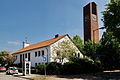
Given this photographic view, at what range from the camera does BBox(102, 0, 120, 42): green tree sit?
76.5ft

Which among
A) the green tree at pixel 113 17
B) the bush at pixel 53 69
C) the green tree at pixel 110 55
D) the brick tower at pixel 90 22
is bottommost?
the bush at pixel 53 69

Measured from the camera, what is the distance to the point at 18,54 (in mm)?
47938

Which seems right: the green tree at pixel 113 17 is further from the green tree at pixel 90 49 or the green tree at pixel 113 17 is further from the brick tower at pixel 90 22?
the brick tower at pixel 90 22

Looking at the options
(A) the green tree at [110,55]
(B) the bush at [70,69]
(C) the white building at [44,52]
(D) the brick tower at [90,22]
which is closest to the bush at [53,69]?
(B) the bush at [70,69]

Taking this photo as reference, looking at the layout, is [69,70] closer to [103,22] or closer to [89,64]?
[89,64]

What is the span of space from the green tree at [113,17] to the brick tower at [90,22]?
2983 cm

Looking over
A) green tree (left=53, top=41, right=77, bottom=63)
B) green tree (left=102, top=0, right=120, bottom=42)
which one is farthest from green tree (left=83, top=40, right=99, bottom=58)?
green tree (left=102, top=0, right=120, bottom=42)

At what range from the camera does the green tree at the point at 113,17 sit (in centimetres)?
2333

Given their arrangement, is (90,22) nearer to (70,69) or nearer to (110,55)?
(110,55)

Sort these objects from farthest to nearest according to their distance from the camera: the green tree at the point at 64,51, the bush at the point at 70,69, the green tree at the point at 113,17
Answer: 1. the green tree at the point at 64,51
2. the bush at the point at 70,69
3. the green tree at the point at 113,17

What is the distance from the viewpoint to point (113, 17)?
24000 millimetres

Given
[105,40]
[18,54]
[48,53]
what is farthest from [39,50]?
[105,40]

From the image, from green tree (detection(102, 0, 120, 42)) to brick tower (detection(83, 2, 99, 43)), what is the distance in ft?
97.9

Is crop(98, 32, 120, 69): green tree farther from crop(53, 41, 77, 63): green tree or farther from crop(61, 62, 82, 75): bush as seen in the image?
crop(61, 62, 82, 75): bush
